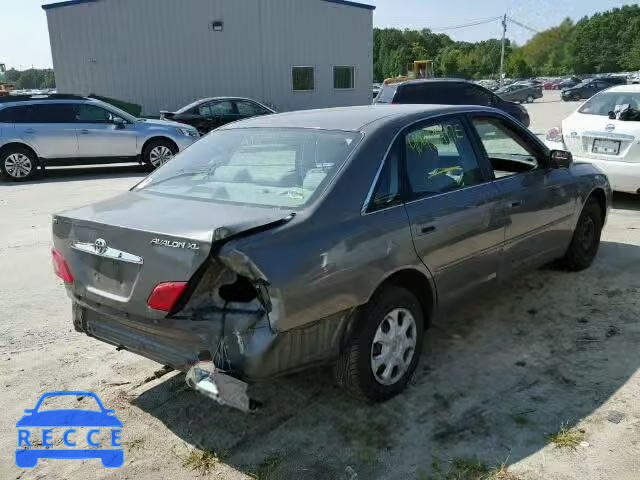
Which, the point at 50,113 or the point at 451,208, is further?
the point at 50,113

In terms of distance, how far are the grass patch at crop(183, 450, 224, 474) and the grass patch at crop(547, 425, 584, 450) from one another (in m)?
1.66

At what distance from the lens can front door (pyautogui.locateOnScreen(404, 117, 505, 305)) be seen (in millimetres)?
3414

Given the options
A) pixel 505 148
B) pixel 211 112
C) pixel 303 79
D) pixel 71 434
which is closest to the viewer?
pixel 71 434

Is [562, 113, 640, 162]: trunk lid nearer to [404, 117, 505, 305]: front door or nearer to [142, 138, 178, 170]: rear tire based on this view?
[404, 117, 505, 305]: front door

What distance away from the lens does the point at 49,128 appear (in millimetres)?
12078

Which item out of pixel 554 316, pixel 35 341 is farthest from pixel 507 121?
pixel 35 341

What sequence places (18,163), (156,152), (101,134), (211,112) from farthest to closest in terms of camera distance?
1. (211,112)
2. (156,152)
3. (101,134)
4. (18,163)

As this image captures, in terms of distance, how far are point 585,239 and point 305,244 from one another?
351 cm

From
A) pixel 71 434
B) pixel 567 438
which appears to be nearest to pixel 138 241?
pixel 71 434

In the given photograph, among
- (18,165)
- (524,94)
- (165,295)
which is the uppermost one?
(165,295)

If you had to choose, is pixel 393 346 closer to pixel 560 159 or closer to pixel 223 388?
pixel 223 388

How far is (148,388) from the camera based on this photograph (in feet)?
11.8

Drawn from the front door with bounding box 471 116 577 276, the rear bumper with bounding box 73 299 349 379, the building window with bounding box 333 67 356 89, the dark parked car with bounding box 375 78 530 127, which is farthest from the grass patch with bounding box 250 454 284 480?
the building window with bounding box 333 67 356 89

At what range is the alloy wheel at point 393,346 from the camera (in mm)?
3186
